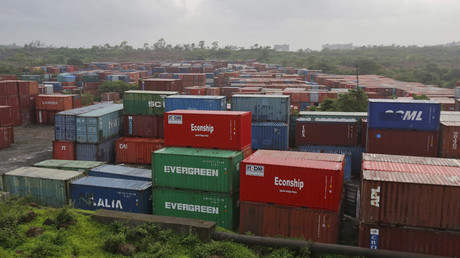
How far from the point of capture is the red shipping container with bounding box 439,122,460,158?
84.5 feet

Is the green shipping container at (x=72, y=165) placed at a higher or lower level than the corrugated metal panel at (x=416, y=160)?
lower

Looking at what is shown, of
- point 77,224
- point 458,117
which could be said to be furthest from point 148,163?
point 458,117

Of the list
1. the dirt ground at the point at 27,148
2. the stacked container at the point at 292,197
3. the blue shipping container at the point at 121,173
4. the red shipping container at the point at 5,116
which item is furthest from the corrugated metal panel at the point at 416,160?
the red shipping container at the point at 5,116

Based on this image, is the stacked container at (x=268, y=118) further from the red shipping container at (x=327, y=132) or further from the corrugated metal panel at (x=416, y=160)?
the corrugated metal panel at (x=416, y=160)

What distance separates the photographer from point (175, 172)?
21609 mm

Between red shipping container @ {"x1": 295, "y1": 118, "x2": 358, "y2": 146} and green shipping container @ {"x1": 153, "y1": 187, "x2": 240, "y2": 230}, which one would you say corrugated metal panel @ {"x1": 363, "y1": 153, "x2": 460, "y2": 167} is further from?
red shipping container @ {"x1": 295, "y1": 118, "x2": 358, "y2": 146}

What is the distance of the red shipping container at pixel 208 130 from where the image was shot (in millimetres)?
22406

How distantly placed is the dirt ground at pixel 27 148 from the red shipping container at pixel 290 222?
24.5 meters

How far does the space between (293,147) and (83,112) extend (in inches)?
779

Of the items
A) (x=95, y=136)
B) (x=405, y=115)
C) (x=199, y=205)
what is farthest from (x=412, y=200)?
(x=95, y=136)

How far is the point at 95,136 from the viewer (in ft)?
111

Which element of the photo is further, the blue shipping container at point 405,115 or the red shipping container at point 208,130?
the blue shipping container at point 405,115

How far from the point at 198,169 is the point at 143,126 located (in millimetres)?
16284

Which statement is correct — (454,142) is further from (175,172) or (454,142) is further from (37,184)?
(37,184)
